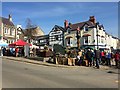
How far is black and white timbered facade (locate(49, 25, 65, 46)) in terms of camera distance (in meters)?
81.1

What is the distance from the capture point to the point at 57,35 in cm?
8244

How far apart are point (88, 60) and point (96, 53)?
3.51 feet

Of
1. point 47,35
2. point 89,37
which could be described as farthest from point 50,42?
point 89,37

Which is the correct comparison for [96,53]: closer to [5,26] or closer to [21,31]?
[5,26]

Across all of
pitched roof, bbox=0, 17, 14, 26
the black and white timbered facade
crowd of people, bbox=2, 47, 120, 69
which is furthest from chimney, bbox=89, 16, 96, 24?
crowd of people, bbox=2, 47, 120, 69

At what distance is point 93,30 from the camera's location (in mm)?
71938

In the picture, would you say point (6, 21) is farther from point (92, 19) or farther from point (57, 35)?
point (92, 19)

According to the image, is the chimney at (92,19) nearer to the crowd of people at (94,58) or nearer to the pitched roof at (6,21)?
the pitched roof at (6,21)

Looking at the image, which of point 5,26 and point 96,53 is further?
point 5,26

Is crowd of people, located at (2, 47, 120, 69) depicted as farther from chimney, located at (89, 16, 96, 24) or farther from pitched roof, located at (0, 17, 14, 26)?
pitched roof, located at (0, 17, 14, 26)

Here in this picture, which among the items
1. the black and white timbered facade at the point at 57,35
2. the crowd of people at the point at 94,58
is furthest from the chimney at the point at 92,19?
the crowd of people at the point at 94,58

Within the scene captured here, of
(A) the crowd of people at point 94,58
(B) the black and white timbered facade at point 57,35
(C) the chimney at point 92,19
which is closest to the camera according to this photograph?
(A) the crowd of people at point 94,58

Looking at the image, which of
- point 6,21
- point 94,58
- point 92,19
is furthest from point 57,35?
point 94,58

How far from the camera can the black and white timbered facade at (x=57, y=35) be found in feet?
266
